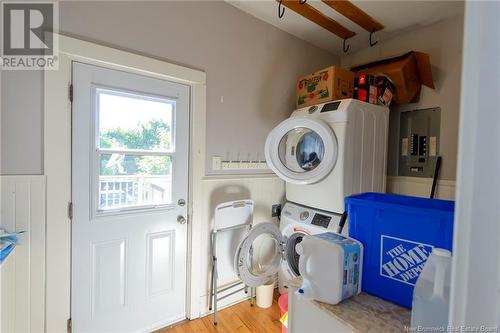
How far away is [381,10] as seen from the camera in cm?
195

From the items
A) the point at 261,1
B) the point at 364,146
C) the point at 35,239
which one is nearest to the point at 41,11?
the point at 35,239

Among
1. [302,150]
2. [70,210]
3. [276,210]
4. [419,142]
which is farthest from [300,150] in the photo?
[70,210]

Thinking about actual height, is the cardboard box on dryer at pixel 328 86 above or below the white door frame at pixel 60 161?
above

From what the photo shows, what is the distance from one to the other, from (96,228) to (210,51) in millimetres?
1513

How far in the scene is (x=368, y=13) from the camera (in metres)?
2.00

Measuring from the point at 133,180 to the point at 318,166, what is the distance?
1.34 meters

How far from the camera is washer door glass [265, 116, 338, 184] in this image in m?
1.76

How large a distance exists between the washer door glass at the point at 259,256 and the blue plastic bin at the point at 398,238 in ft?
3.51

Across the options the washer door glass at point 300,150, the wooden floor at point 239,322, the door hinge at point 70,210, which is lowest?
the wooden floor at point 239,322

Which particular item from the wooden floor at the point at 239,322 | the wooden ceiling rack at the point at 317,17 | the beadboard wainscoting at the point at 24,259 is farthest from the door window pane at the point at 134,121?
the wooden floor at the point at 239,322

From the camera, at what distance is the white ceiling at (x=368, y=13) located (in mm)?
1874

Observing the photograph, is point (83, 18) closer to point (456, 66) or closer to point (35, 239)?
point (35, 239)

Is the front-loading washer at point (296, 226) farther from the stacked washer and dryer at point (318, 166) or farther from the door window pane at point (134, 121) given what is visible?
the door window pane at point (134, 121)

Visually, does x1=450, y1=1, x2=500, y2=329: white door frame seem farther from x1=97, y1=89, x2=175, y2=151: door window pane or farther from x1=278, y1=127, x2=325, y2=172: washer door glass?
x1=97, y1=89, x2=175, y2=151: door window pane
